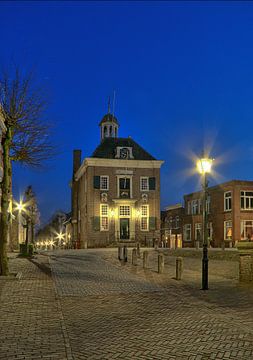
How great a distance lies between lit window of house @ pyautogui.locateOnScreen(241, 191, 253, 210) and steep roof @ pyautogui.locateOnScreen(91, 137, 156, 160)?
12772 millimetres

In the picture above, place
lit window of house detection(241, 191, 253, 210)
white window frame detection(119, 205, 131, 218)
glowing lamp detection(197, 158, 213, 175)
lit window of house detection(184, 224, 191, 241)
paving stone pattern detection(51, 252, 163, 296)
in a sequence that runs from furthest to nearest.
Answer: lit window of house detection(184, 224, 191, 241) → white window frame detection(119, 205, 131, 218) → lit window of house detection(241, 191, 253, 210) → glowing lamp detection(197, 158, 213, 175) → paving stone pattern detection(51, 252, 163, 296)

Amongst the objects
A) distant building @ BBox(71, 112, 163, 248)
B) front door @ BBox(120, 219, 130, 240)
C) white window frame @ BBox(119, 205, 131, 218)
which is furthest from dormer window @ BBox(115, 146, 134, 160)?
front door @ BBox(120, 219, 130, 240)

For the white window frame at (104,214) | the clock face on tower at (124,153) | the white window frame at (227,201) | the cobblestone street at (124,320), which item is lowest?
the cobblestone street at (124,320)

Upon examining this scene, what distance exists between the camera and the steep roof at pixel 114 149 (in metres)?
52.5

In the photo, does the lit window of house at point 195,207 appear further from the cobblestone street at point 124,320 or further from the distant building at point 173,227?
the cobblestone street at point 124,320

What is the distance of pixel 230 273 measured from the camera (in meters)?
18.7

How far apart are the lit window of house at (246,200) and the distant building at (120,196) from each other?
1070cm

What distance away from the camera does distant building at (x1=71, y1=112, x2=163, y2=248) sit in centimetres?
5022

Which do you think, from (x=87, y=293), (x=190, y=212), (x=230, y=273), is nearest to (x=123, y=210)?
(x=190, y=212)

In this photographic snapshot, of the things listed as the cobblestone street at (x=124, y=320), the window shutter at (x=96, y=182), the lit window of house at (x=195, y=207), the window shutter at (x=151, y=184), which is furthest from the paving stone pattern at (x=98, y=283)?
the lit window of house at (x=195, y=207)

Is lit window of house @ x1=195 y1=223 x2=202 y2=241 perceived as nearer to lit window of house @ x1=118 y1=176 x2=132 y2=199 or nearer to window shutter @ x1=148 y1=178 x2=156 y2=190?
window shutter @ x1=148 y1=178 x2=156 y2=190

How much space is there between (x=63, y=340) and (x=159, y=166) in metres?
46.1

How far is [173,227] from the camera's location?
60.2m

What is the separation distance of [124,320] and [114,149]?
4452 cm
